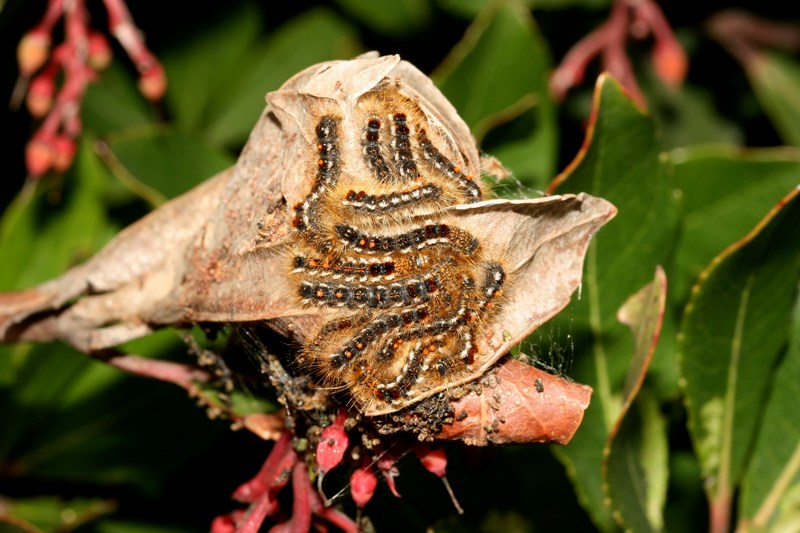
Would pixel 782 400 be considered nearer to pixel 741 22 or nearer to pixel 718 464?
pixel 718 464

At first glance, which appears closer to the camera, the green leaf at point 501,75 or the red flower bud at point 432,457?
the red flower bud at point 432,457

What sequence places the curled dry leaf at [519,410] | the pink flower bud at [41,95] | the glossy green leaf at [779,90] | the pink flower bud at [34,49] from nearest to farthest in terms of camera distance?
the curled dry leaf at [519,410] < the pink flower bud at [34,49] < the pink flower bud at [41,95] < the glossy green leaf at [779,90]

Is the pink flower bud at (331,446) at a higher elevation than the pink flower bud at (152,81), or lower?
lower

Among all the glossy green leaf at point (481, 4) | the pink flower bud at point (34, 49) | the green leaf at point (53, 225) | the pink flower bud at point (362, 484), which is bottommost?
the pink flower bud at point (362, 484)

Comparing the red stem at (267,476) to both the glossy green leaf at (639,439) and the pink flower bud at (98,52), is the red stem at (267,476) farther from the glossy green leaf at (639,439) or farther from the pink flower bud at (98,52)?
the pink flower bud at (98,52)

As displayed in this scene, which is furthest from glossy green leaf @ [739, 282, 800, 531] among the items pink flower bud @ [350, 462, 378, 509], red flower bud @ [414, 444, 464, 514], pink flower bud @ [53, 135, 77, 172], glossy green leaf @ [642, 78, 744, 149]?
pink flower bud @ [53, 135, 77, 172]

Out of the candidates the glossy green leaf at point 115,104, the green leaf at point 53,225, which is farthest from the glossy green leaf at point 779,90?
the green leaf at point 53,225

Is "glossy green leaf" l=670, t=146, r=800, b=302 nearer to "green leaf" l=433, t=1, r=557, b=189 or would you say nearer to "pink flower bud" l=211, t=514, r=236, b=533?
"green leaf" l=433, t=1, r=557, b=189
